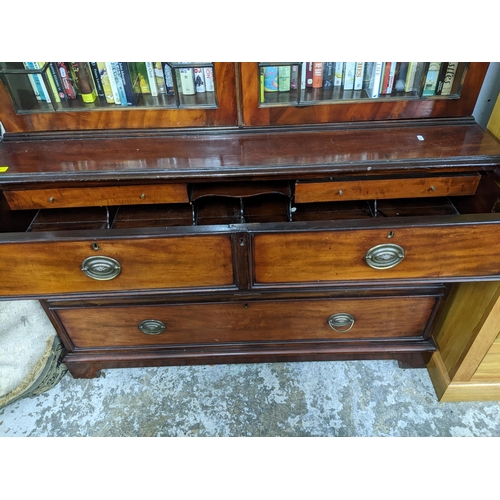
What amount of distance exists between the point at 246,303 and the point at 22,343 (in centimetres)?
68

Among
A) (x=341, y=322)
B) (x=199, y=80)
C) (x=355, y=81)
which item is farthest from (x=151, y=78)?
(x=341, y=322)

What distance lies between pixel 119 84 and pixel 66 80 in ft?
0.45

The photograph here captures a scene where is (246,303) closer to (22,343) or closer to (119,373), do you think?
(119,373)

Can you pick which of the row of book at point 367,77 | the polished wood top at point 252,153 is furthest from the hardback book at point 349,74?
the polished wood top at point 252,153

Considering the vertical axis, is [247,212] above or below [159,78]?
below

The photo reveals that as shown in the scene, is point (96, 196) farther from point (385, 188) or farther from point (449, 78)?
A: point (449, 78)

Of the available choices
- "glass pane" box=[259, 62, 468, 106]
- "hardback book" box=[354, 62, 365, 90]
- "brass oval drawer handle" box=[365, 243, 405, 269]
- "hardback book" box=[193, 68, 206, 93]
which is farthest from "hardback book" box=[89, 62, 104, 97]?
"brass oval drawer handle" box=[365, 243, 405, 269]

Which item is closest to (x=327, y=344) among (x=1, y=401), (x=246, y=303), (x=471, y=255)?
(x=246, y=303)

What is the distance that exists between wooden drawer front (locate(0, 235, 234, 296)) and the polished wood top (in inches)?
6.3

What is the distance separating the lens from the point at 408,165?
94cm

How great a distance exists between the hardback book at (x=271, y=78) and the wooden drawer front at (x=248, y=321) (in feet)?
1.82

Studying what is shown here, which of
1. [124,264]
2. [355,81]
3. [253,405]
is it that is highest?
[355,81]

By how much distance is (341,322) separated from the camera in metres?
1.19

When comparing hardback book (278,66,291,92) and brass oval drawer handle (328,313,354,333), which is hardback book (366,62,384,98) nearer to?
hardback book (278,66,291,92)
